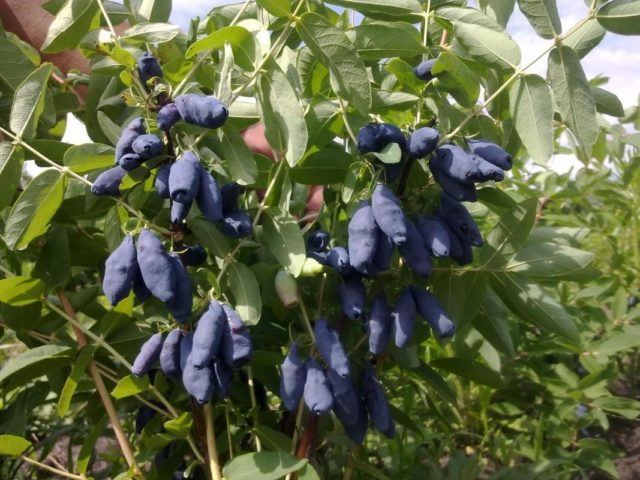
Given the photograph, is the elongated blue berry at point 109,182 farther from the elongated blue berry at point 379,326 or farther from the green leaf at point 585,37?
the green leaf at point 585,37

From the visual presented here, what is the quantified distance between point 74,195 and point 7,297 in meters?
0.21

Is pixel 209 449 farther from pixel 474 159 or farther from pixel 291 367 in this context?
pixel 474 159

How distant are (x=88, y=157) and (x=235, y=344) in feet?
1.06

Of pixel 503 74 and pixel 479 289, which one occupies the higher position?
pixel 503 74

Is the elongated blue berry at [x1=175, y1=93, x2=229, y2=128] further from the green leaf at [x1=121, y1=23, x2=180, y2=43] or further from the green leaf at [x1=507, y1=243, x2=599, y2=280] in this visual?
the green leaf at [x1=507, y1=243, x2=599, y2=280]

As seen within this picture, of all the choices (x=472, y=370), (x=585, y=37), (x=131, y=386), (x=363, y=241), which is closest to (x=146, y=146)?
(x=363, y=241)

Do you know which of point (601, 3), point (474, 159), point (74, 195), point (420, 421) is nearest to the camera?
point (474, 159)

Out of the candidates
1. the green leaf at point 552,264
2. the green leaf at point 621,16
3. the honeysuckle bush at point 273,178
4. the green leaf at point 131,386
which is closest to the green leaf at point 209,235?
the honeysuckle bush at point 273,178

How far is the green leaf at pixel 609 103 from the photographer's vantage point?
1.01 m

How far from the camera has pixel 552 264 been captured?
1.03 metres

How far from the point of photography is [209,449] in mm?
952

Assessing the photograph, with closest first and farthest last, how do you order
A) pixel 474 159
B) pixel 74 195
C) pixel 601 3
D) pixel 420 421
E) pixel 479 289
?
pixel 474 159, pixel 601 3, pixel 479 289, pixel 74 195, pixel 420 421

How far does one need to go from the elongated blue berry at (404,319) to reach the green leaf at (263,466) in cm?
20

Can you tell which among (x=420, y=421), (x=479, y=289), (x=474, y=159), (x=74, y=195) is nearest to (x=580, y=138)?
(x=474, y=159)
